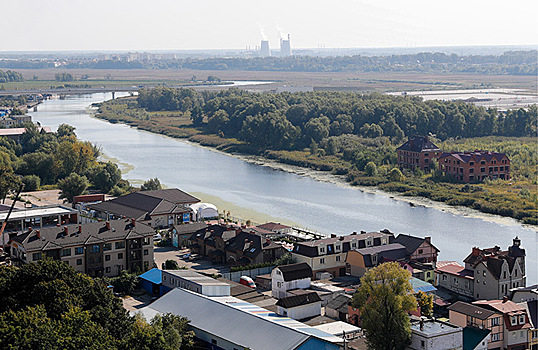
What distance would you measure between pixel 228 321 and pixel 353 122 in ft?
56.2

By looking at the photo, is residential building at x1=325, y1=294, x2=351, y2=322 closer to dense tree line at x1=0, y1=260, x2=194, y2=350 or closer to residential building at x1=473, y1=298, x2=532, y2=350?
residential building at x1=473, y1=298, x2=532, y2=350

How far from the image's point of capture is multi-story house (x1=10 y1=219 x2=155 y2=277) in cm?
964

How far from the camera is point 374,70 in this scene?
62375 mm

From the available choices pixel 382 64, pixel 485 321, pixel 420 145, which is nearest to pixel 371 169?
pixel 420 145

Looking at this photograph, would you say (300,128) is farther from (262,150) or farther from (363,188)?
(363,188)

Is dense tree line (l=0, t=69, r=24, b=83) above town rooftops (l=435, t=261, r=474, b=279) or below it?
above

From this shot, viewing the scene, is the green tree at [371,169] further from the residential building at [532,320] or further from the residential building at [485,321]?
the residential building at [485,321]

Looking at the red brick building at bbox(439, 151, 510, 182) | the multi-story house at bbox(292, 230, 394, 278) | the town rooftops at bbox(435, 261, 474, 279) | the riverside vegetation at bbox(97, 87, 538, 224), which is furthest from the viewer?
the red brick building at bbox(439, 151, 510, 182)

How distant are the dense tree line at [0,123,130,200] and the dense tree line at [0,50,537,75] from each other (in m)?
41.1

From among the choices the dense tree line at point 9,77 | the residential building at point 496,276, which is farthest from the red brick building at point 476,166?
the dense tree line at point 9,77

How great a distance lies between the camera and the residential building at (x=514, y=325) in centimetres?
748

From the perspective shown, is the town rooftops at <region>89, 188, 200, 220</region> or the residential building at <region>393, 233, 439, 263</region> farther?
the town rooftops at <region>89, 188, 200, 220</region>

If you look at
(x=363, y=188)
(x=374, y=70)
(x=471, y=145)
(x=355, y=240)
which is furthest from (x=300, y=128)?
(x=374, y=70)

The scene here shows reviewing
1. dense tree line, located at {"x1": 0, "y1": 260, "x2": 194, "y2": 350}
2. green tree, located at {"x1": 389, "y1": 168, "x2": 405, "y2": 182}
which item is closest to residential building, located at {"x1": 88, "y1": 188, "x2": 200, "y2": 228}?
dense tree line, located at {"x1": 0, "y1": 260, "x2": 194, "y2": 350}
